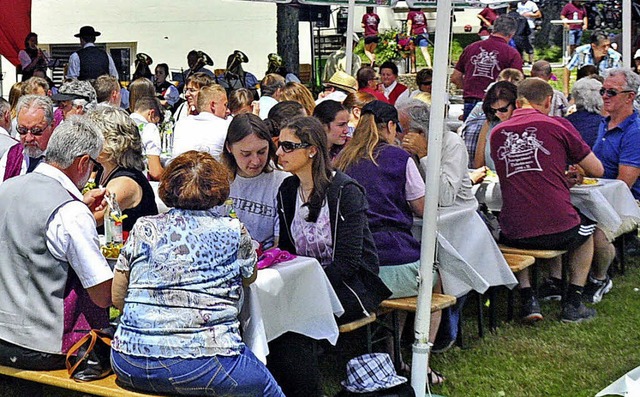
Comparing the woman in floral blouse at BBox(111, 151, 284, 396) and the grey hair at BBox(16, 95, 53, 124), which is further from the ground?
the grey hair at BBox(16, 95, 53, 124)

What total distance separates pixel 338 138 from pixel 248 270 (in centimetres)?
231

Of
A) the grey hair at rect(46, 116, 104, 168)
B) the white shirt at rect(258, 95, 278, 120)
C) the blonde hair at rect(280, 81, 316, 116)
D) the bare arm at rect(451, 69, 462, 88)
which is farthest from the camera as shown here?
the bare arm at rect(451, 69, 462, 88)

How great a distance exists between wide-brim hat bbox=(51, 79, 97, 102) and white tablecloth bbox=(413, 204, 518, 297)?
2830mm

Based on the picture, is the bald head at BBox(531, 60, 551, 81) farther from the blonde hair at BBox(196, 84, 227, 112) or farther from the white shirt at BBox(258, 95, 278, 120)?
the blonde hair at BBox(196, 84, 227, 112)

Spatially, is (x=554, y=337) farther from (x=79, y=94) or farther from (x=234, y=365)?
(x=79, y=94)

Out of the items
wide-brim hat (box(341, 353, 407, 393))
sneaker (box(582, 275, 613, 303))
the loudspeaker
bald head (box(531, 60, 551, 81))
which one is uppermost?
the loudspeaker

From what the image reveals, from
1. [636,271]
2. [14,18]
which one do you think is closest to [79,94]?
[636,271]

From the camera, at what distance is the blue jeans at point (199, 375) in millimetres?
3268

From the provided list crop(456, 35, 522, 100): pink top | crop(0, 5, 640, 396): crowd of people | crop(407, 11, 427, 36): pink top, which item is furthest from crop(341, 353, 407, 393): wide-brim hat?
crop(407, 11, 427, 36): pink top

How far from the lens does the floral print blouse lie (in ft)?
10.6

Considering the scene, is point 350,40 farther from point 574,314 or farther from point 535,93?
point 574,314

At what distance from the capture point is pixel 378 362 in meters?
4.04

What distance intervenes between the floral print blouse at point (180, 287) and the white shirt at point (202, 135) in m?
3.02

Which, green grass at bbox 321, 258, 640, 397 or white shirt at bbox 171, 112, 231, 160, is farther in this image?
white shirt at bbox 171, 112, 231, 160
